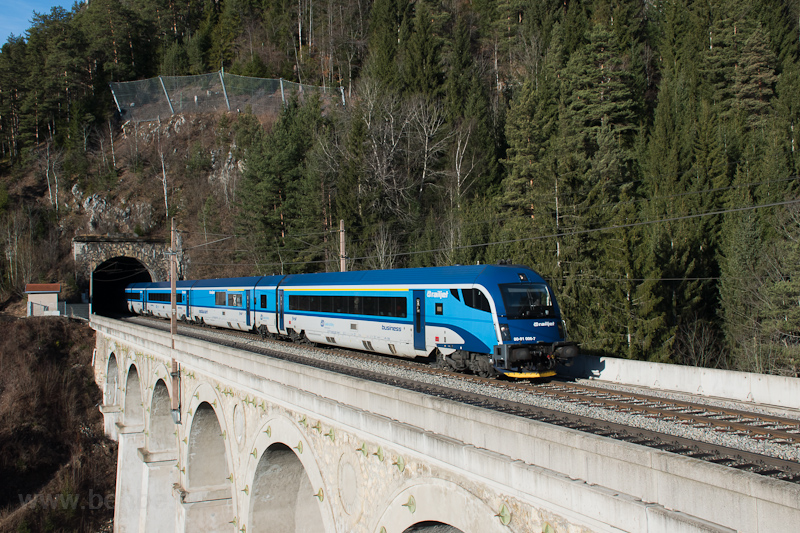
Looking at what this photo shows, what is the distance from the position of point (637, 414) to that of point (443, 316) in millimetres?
5646

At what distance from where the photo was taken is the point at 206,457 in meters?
18.6

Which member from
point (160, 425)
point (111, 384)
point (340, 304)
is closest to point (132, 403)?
point (160, 425)

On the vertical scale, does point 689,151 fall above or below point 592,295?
above

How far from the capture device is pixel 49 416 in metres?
35.8

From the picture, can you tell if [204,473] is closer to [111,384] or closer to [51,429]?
[111,384]

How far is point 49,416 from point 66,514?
881cm

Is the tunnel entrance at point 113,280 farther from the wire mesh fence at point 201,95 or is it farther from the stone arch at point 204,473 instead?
the stone arch at point 204,473

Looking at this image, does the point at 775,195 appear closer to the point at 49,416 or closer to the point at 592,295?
the point at 592,295

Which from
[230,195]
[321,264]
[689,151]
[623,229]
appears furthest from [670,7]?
[230,195]

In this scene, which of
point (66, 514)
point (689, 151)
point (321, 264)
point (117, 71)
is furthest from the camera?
point (117, 71)

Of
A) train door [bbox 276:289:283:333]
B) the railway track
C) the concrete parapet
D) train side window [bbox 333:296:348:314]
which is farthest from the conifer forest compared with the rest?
train door [bbox 276:289:283:333]

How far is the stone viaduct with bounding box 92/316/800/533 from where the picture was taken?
456cm

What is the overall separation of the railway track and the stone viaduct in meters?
1.51

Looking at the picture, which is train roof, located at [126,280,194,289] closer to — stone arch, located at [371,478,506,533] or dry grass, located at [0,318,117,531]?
dry grass, located at [0,318,117,531]
